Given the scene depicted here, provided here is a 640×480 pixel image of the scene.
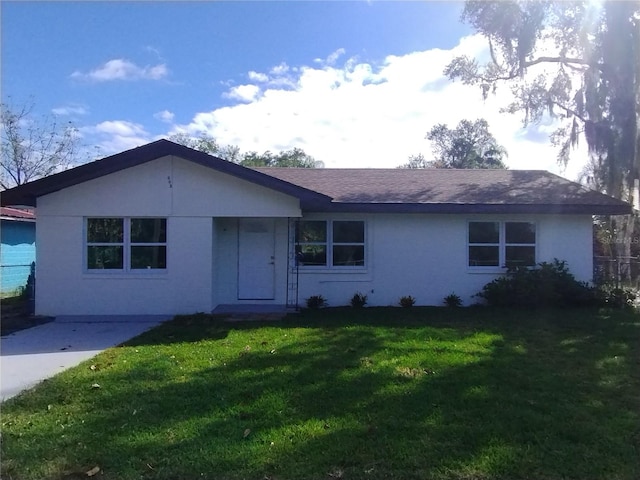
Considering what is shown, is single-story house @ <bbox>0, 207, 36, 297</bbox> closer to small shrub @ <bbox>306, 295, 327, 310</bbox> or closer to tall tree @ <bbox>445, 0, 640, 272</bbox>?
small shrub @ <bbox>306, 295, 327, 310</bbox>

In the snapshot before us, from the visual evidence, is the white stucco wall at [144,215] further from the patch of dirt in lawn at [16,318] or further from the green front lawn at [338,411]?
the green front lawn at [338,411]

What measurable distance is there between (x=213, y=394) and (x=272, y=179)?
621 centimetres

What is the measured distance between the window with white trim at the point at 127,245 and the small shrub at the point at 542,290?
307 inches

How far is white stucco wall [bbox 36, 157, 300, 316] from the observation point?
1150cm

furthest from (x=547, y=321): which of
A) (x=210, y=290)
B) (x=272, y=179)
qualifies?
(x=210, y=290)

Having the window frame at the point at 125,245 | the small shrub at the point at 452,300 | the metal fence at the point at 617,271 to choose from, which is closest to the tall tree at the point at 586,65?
the metal fence at the point at 617,271

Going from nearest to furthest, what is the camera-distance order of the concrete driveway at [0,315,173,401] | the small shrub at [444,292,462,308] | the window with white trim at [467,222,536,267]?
the concrete driveway at [0,315,173,401] < the small shrub at [444,292,462,308] < the window with white trim at [467,222,536,267]

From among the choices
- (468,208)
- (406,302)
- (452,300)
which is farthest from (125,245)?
(468,208)

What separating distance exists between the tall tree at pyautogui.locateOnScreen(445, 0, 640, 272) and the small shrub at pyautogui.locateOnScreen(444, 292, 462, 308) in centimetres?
702

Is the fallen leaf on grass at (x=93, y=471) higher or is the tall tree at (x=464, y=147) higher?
the tall tree at (x=464, y=147)

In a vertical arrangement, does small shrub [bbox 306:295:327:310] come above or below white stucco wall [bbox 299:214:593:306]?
below

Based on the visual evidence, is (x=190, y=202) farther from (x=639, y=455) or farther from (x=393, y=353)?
(x=639, y=455)

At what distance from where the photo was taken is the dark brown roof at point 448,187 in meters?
12.8

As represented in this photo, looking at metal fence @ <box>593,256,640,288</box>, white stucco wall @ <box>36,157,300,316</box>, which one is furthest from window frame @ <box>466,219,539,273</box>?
white stucco wall @ <box>36,157,300,316</box>
